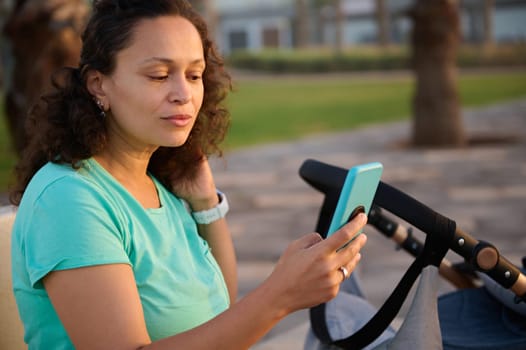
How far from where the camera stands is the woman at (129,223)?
1.25m

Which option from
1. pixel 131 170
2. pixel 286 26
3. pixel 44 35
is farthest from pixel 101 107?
pixel 286 26

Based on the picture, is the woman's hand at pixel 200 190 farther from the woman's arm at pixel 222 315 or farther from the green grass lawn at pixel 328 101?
the green grass lawn at pixel 328 101

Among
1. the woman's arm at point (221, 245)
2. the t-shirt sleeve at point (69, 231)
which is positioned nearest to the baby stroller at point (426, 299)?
the woman's arm at point (221, 245)

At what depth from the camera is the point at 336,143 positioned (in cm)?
1041

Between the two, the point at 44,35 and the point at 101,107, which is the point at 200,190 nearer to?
the point at 101,107

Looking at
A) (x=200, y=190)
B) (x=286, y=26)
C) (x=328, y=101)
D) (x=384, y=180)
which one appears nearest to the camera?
(x=200, y=190)

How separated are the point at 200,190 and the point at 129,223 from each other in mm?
417

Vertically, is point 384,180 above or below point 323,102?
above

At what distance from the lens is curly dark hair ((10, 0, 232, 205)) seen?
4.81 ft

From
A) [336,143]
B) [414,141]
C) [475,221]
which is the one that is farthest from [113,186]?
[336,143]

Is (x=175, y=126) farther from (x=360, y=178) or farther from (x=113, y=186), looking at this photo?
(x=360, y=178)

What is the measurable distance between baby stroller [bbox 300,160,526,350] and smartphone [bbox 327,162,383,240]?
0.93 ft

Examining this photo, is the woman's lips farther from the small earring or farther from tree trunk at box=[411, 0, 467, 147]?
tree trunk at box=[411, 0, 467, 147]

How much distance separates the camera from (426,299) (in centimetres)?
153
